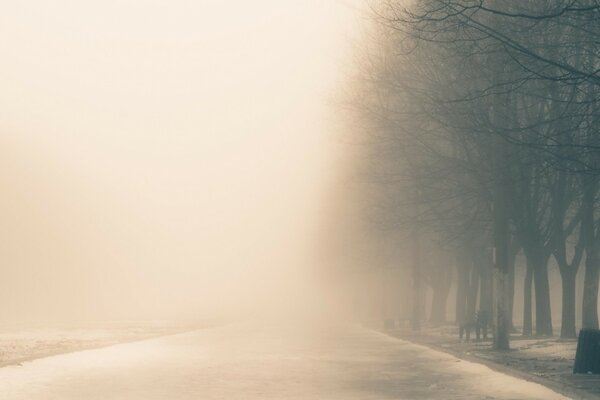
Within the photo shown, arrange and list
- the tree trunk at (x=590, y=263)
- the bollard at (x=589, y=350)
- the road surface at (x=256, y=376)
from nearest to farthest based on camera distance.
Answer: the road surface at (x=256, y=376) → the bollard at (x=589, y=350) → the tree trunk at (x=590, y=263)

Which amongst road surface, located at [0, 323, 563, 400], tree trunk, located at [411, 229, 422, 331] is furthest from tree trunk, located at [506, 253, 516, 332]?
tree trunk, located at [411, 229, 422, 331]

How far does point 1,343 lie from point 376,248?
→ 35.6m

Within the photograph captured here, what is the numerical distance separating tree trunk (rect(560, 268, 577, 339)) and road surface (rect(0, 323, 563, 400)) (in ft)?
22.7

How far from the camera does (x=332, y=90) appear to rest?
148 feet

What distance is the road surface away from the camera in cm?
2012

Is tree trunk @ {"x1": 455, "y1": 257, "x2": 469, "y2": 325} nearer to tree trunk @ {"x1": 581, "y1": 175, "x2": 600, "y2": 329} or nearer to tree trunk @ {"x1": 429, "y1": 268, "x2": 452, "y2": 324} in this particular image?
tree trunk @ {"x1": 429, "y1": 268, "x2": 452, "y2": 324}

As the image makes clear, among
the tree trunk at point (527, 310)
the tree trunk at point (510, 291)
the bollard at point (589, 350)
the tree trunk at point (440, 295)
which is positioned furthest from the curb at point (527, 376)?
the tree trunk at point (440, 295)

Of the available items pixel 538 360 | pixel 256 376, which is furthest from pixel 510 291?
pixel 256 376

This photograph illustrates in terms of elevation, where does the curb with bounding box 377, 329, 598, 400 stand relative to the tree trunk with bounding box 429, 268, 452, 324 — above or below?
below

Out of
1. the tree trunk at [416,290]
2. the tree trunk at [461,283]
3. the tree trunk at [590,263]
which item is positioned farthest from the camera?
the tree trunk at [461,283]

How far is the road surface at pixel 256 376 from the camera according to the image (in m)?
20.1

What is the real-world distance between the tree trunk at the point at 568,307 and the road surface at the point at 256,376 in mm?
6912

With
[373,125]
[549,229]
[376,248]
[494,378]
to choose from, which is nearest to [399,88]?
[373,125]

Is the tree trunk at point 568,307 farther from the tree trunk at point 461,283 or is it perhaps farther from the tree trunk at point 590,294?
the tree trunk at point 461,283
